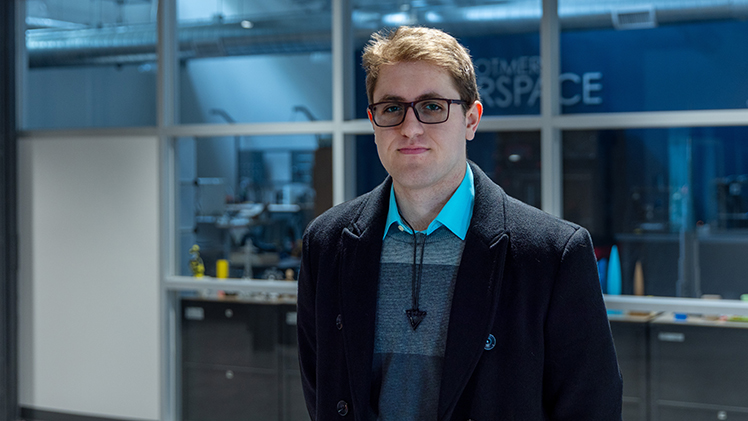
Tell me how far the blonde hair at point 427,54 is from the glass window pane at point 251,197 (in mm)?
2848

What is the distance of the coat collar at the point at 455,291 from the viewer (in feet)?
4.42

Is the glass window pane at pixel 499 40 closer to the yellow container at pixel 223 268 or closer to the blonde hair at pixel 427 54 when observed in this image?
the yellow container at pixel 223 268

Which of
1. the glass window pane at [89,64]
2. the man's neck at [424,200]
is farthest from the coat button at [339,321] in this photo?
the glass window pane at [89,64]

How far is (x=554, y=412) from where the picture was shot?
1411mm

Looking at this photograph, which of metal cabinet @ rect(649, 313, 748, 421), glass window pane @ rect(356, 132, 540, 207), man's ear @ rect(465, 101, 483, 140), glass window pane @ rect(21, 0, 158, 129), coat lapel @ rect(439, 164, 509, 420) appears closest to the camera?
coat lapel @ rect(439, 164, 509, 420)

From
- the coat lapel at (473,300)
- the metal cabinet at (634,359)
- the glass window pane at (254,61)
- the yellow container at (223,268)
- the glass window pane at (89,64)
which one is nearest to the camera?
the coat lapel at (473,300)

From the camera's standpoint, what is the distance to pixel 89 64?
193 inches

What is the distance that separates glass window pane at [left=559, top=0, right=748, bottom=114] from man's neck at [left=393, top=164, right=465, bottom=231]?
101 inches

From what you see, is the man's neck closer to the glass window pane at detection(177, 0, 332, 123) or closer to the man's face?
the man's face

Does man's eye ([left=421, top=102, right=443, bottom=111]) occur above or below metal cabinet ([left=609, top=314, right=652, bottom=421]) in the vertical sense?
above

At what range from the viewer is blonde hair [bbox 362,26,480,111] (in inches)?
53.7

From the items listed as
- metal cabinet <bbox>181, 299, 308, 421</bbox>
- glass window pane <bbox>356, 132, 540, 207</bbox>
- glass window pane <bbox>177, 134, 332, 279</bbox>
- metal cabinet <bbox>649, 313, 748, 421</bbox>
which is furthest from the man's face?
metal cabinet <bbox>181, 299, 308, 421</bbox>

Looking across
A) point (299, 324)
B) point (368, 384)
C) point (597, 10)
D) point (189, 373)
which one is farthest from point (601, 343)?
point (189, 373)

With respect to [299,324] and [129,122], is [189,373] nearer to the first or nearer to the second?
[129,122]
